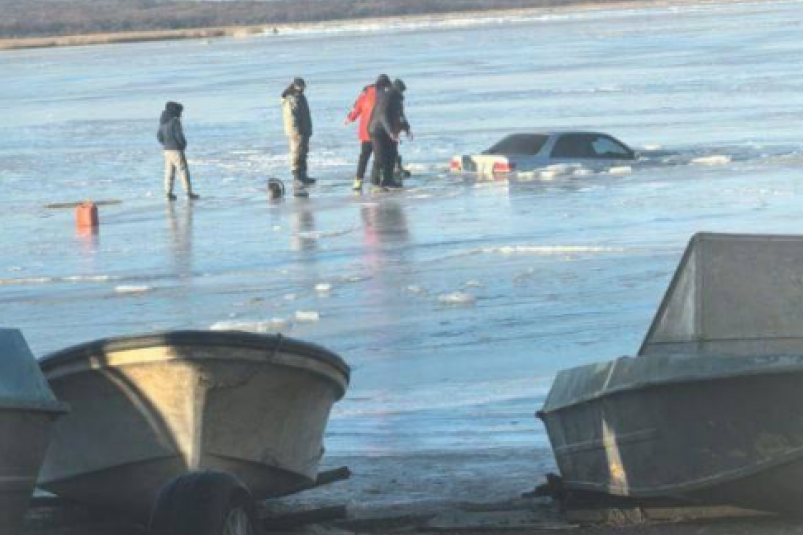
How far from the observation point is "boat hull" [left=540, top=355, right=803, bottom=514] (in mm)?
8305

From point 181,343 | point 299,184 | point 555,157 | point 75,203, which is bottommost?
point 75,203

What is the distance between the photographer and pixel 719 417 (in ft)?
27.6

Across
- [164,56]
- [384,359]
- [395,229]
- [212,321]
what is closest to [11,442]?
[384,359]

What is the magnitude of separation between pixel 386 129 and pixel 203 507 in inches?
793

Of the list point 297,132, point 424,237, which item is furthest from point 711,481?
point 297,132

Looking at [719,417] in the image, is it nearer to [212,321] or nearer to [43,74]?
[212,321]

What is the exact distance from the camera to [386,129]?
27.9 metres

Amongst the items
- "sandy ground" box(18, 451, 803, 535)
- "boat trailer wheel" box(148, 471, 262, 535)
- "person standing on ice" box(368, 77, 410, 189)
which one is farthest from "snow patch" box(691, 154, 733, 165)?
"boat trailer wheel" box(148, 471, 262, 535)

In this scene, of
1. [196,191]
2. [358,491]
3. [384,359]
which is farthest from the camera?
[196,191]

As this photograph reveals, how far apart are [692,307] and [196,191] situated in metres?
21.2

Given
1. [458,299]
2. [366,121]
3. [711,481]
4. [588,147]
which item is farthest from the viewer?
[588,147]

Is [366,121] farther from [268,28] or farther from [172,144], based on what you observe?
[268,28]

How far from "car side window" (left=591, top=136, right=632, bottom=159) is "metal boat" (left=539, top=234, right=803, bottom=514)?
2050 cm

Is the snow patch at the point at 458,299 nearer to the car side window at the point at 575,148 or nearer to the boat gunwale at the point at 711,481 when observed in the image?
the boat gunwale at the point at 711,481
